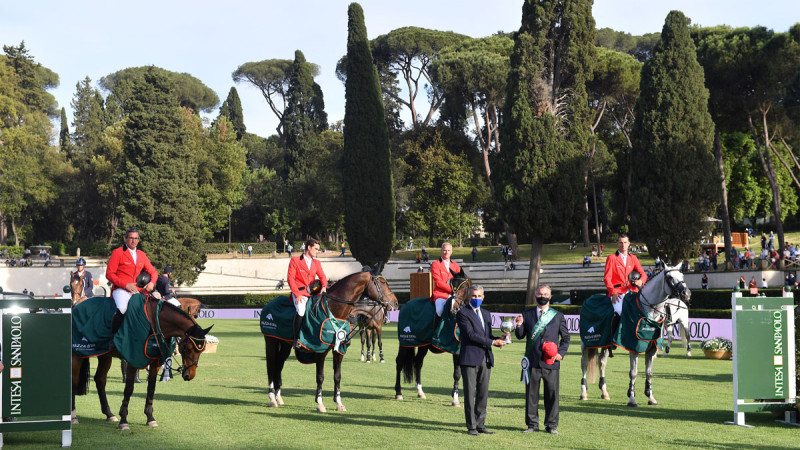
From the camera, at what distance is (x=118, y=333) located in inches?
384

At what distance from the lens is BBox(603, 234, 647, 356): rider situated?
11.8m

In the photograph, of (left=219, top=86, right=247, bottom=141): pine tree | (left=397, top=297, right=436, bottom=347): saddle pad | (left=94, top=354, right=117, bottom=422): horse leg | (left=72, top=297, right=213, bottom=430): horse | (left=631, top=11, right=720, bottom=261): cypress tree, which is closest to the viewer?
(left=72, top=297, right=213, bottom=430): horse

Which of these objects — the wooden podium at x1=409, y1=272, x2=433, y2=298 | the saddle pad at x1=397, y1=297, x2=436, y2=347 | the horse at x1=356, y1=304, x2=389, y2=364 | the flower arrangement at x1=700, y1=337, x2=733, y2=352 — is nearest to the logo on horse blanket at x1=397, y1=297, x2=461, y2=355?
the saddle pad at x1=397, y1=297, x2=436, y2=347

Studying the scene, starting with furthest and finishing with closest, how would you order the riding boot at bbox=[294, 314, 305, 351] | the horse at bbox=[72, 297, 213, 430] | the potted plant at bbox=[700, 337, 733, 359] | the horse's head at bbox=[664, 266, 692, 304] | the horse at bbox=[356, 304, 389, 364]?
the potted plant at bbox=[700, 337, 733, 359]
the horse at bbox=[356, 304, 389, 364]
the riding boot at bbox=[294, 314, 305, 351]
the horse's head at bbox=[664, 266, 692, 304]
the horse at bbox=[72, 297, 213, 430]

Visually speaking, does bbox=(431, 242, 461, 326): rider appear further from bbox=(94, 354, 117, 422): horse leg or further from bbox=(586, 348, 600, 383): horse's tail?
bbox=(94, 354, 117, 422): horse leg

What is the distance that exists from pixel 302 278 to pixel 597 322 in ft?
15.0

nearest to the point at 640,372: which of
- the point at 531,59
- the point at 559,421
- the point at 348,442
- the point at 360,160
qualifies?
the point at 559,421

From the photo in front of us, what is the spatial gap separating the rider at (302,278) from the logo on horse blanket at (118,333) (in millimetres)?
1923

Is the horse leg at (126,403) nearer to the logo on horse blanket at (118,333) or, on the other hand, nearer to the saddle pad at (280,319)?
the logo on horse blanket at (118,333)

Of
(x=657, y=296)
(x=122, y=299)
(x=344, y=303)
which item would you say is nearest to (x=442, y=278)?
(x=344, y=303)

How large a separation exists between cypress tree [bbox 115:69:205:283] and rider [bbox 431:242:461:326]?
39865 millimetres

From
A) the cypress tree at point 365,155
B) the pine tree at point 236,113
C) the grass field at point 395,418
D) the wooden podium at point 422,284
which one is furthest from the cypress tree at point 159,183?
the pine tree at point 236,113

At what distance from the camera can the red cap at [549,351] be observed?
9375mm

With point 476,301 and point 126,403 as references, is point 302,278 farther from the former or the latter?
point 476,301
